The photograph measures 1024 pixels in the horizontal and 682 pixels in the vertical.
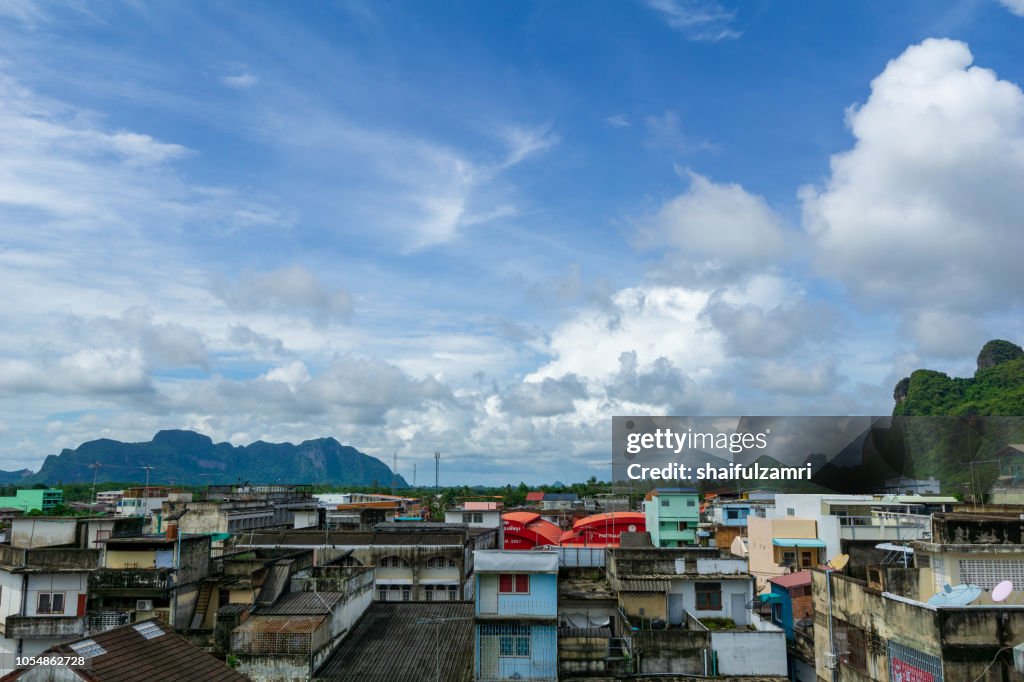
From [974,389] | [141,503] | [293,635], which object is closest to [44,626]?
[293,635]

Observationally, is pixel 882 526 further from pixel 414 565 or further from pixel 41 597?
pixel 41 597

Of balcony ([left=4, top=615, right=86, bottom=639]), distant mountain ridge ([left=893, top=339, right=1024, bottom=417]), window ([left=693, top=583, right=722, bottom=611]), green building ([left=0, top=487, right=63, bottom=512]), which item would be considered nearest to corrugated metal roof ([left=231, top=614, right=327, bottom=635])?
balcony ([left=4, top=615, right=86, bottom=639])

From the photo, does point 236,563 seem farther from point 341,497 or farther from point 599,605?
point 341,497

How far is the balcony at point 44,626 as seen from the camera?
33000mm

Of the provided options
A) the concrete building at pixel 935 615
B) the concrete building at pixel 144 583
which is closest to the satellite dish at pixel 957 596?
the concrete building at pixel 935 615

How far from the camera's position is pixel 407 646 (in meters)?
29.8

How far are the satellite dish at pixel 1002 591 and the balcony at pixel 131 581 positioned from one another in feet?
104

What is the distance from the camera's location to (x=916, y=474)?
125125 millimetres

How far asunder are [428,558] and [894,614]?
31.9 metres

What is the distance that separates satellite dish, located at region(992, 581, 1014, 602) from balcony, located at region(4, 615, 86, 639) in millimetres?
35502

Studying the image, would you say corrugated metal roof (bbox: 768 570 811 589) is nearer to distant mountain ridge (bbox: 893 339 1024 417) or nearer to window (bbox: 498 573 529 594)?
window (bbox: 498 573 529 594)

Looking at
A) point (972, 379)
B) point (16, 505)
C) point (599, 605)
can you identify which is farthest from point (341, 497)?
point (972, 379)

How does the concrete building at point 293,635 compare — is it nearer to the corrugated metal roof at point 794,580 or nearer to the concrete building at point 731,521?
the corrugated metal roof at point 794,580

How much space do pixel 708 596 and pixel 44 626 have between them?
30.3 metres
